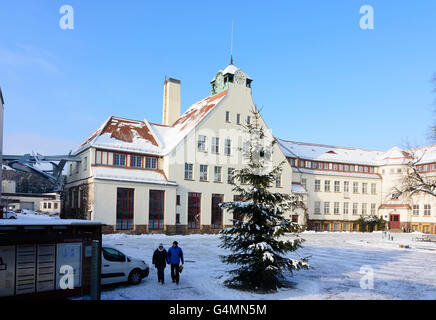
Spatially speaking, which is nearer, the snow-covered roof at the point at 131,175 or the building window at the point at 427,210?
the snow-covered roof at the point at 131,175

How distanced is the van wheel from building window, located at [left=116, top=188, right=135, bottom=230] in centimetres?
2424

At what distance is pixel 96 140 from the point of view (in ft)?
136

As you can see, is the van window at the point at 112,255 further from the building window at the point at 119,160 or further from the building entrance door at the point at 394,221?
the building entrance door at the point at 394,221

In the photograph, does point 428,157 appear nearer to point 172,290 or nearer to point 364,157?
point 364,157

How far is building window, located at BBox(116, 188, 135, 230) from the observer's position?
3931cm

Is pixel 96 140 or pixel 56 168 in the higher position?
pixel 96 140

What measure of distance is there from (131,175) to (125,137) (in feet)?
18.8

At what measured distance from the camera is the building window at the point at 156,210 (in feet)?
136

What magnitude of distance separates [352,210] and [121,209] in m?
42.9

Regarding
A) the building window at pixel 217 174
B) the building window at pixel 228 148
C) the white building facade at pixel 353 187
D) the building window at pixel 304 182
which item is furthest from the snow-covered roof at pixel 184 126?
the building window at pixel 304 182

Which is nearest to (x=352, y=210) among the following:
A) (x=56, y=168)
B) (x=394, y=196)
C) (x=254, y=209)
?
(x=394, y=196)

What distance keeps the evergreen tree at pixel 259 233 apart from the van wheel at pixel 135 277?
3679 mm

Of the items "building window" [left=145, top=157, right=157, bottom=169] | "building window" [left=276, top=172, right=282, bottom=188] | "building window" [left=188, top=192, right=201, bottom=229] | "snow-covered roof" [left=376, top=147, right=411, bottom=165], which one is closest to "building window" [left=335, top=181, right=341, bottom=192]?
"snow-covered roof" [left=376, top=147, right=411, bottom=165]

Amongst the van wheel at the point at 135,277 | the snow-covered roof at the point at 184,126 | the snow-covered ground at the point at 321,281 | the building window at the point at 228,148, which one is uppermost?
the snow-covered roof at the point at 184,126
